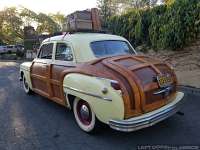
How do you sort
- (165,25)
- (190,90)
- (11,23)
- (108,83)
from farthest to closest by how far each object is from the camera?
(11,23) < (165,25) < (190,90) < (108,83)

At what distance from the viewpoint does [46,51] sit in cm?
714

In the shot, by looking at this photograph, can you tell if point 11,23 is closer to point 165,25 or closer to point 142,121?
point 165,25

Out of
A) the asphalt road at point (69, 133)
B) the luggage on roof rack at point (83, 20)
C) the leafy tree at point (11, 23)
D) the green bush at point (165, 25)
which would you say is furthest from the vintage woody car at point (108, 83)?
the leafy tree at point (11, 23)

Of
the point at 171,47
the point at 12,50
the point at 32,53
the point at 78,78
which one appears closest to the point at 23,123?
the point at 78,78

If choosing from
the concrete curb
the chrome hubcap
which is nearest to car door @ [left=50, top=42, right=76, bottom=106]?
the chrome hubcap

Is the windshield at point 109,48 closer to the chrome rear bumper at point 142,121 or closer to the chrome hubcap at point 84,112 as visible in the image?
the chrome hubcap at point 84,112

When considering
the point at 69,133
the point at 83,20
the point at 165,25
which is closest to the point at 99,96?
the point at 69,133

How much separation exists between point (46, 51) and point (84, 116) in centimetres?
242

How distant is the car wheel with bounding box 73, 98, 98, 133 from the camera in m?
5.16

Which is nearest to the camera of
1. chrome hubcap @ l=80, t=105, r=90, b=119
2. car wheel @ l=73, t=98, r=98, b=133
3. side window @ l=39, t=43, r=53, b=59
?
car wheel @ l=73, t=98, r=98, b=133

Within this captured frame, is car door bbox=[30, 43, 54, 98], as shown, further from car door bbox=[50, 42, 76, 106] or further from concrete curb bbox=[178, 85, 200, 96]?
concrete curb bbox=[178, 85, 200, 96]

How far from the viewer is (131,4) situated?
56281mm

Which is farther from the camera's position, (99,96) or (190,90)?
(190,90)

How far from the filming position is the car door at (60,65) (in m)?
5.83
